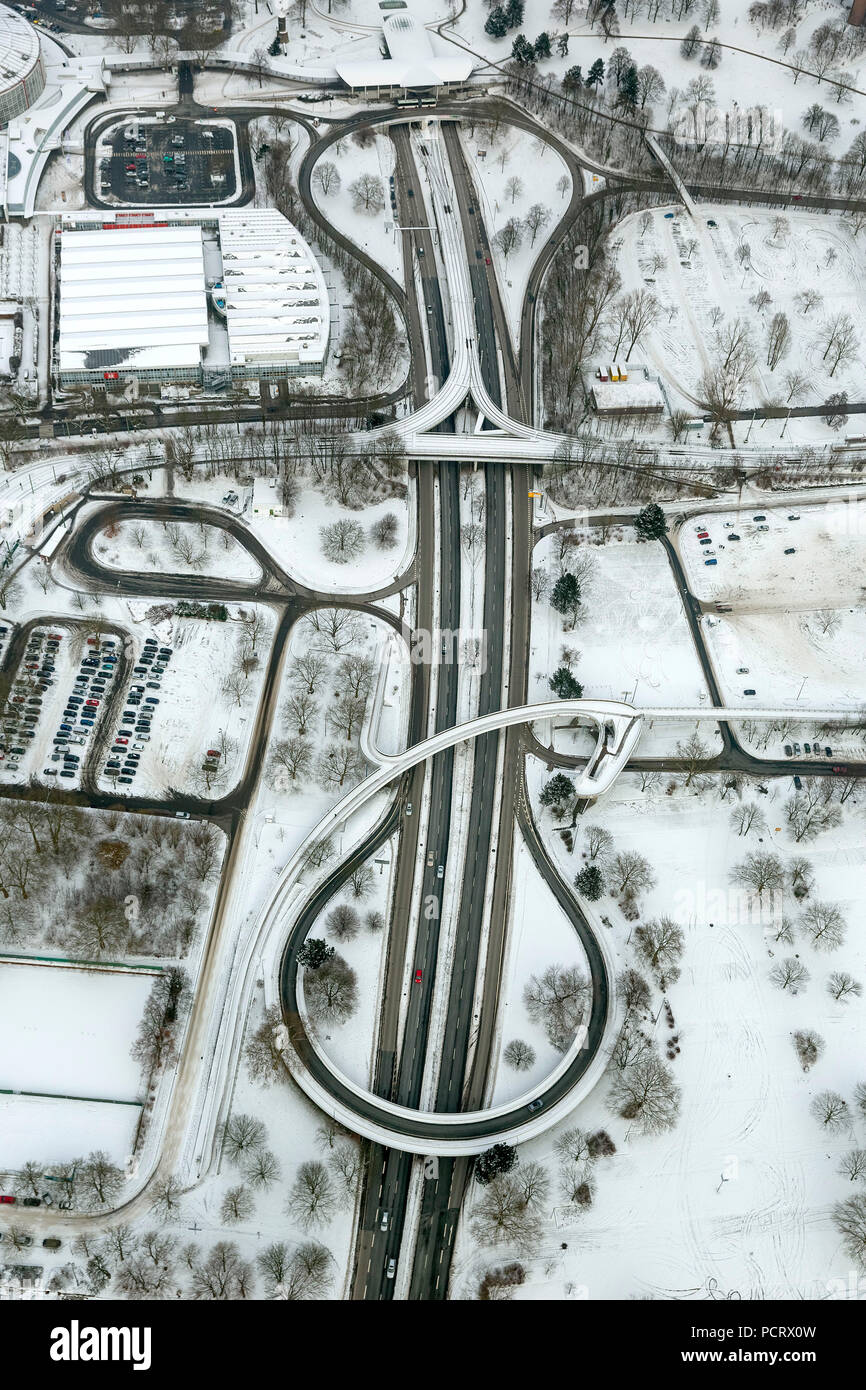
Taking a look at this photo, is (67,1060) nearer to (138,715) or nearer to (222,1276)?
(222,1276)

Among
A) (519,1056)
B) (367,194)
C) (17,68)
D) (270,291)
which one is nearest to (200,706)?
(519,1056)

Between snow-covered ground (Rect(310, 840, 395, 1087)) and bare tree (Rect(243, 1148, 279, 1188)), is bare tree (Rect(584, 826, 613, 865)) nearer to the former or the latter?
snow-covered ground (Rect(310, 840, 395, 1087))

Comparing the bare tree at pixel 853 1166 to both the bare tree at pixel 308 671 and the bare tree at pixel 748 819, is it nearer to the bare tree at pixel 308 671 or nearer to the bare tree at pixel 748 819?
the bare tree at pixel 748 819

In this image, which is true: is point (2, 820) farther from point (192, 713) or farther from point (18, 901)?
point (192, 713)

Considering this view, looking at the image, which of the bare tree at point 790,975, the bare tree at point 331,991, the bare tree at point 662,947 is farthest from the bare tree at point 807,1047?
the bare tree at point 331,991

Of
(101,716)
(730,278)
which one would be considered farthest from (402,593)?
(730,278)

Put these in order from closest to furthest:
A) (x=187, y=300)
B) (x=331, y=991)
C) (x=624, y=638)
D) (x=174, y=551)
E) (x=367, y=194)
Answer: (x=331, y=991) → (x=624, y=638) → (x=174, y=551) → (x=187, y=300) → (x=367, y=194)
